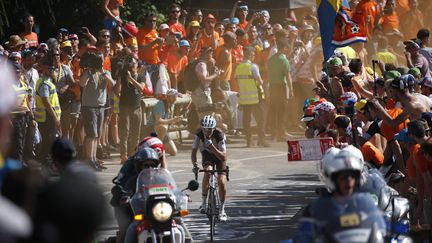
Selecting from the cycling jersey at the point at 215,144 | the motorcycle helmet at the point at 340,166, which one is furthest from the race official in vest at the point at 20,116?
the motorcycle helmet at the point at 340,166

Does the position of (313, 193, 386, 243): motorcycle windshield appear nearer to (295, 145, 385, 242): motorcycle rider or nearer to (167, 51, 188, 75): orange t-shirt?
(295, 145, 385, 242): motorcycle rider

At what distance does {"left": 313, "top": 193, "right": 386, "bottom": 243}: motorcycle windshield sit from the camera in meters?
8.34

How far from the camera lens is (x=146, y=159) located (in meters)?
13.0

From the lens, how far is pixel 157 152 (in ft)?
44.3

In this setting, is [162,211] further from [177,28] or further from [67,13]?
[67,13]

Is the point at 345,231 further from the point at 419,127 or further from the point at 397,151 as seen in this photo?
the point at 397,151

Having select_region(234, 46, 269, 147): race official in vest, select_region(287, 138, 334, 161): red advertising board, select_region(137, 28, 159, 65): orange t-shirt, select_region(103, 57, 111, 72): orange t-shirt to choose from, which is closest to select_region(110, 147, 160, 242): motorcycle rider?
select_region(287, 138, 334, 161): red advertising board

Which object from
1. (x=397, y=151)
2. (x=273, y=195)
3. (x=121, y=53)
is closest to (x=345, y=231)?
(x=397, y=151)

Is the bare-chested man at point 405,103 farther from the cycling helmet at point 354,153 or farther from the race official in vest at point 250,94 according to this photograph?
the race official in vest at point 250,94

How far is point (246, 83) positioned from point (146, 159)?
503 inches

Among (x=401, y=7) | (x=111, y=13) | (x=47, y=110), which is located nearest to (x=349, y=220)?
(x=47, y=110)

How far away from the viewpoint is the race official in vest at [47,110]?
67.6 ft

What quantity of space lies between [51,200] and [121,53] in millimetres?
17340

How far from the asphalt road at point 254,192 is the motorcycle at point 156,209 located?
33.2 inches
